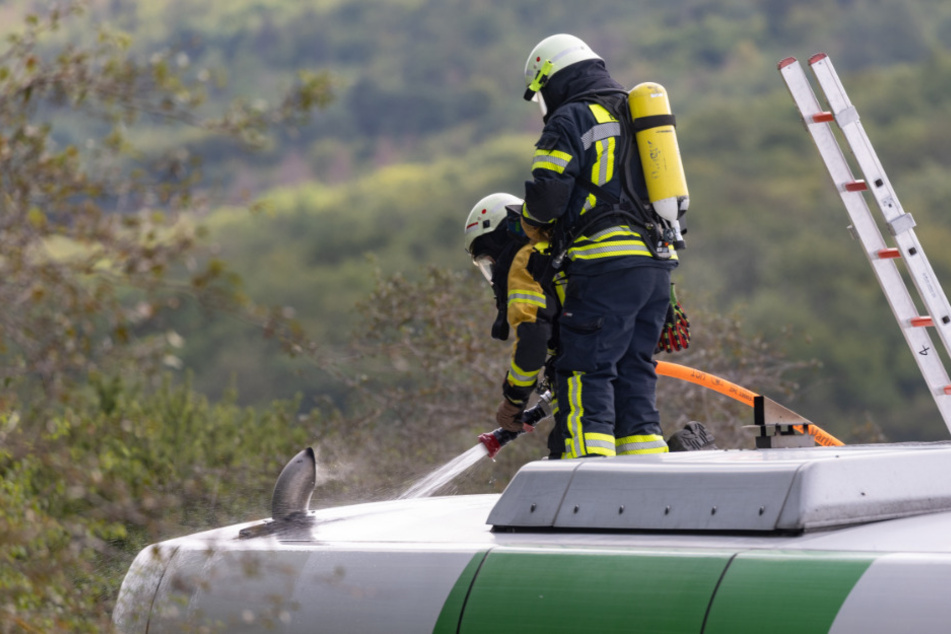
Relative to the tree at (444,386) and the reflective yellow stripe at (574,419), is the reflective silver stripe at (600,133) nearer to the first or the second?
the reflective yellow stripe at (574,419)

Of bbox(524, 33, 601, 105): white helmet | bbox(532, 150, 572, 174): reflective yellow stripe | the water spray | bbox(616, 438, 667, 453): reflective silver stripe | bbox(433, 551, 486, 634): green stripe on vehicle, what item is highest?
bbox(524, 33, 601, 105): white helmet

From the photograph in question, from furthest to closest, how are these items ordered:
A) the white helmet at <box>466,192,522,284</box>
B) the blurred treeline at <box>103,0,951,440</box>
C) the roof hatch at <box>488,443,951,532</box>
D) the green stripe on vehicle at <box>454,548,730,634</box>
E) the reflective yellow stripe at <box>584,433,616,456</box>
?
the blurred treeline at <box>103,0,951,440</box> < the white helmet at <box>466,192,522,284</box> < the reflective yellow stripe at <box>584,433,616,456</box> < the roof hatch at <box>488,443,951,532</box> < the green stripe on vehicle at <box>454,548,730,634</box>

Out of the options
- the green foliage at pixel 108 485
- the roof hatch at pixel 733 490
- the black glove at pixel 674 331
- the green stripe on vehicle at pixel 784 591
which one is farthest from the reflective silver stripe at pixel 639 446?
the green stripe on vehicle at pixel 784 591

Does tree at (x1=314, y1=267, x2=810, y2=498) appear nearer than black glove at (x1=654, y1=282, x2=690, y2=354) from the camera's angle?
No

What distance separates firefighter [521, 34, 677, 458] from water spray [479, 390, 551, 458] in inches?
8.1

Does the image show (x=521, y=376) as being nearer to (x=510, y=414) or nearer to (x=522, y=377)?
(x=522, y=377)

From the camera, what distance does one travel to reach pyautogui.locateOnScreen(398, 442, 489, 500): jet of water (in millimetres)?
4988

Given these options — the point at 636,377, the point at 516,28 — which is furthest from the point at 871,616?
the point at 516,28

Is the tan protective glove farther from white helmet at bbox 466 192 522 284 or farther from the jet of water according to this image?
white helmet at bbox 466 192 522 284

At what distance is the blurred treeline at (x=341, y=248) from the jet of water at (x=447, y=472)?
347 mm

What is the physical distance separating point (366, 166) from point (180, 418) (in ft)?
92.8

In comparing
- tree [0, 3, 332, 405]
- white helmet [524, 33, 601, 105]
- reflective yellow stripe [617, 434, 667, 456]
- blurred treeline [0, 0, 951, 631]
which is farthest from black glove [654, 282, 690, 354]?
tree [0, 3, 332, 405]

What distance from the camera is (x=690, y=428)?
4.87 metres

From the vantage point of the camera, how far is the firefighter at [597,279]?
493 cm
